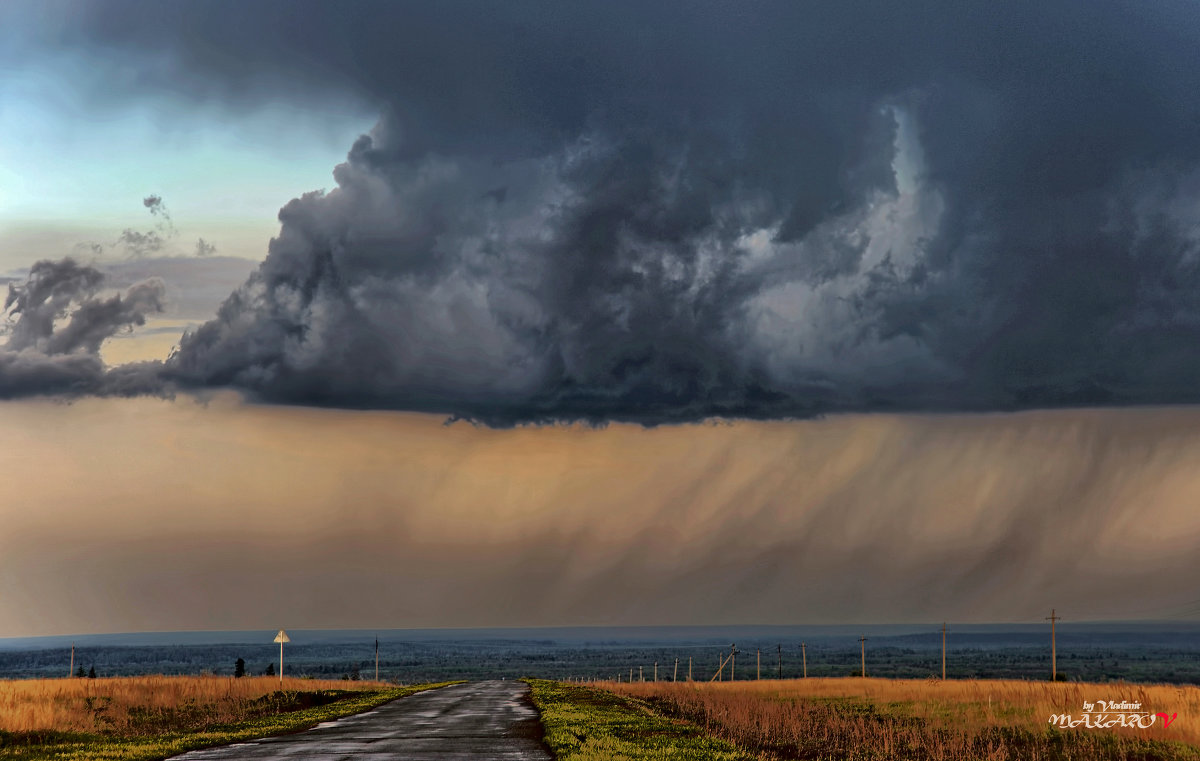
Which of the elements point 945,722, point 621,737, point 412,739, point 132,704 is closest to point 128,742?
point 412,739

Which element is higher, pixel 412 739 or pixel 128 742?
pixel 412 739

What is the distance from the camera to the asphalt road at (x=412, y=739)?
2505 centimetres

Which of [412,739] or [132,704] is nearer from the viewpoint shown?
[412,739]

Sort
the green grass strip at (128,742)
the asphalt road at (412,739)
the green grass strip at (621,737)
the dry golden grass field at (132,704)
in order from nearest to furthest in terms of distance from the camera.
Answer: the asphalt road at (412,739) < the green grass strip at (621,737) < the green grass strip at (128,742) < the dry golden grass field at (132,704)

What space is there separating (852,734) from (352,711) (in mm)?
19179

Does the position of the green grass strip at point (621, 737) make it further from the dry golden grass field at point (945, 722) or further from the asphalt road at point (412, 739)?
the dry golden grass field at point (945, 722)

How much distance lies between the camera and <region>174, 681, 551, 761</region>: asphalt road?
25.0 metres

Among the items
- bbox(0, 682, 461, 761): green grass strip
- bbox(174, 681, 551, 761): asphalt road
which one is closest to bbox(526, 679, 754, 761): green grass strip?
bbox(174, 681, 551, 761): asphalt road

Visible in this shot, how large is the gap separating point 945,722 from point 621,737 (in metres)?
20.6

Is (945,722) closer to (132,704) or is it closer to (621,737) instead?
(621,737)

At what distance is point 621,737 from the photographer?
31000 mm

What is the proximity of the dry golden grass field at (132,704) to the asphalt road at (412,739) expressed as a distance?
24.2 feet

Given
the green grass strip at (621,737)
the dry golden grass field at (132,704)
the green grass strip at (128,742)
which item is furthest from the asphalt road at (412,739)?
the dry golden grass field at (132,704)

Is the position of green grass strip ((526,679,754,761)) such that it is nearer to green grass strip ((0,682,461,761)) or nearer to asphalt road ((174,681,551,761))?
asphalt road ((174,681,551,761))
